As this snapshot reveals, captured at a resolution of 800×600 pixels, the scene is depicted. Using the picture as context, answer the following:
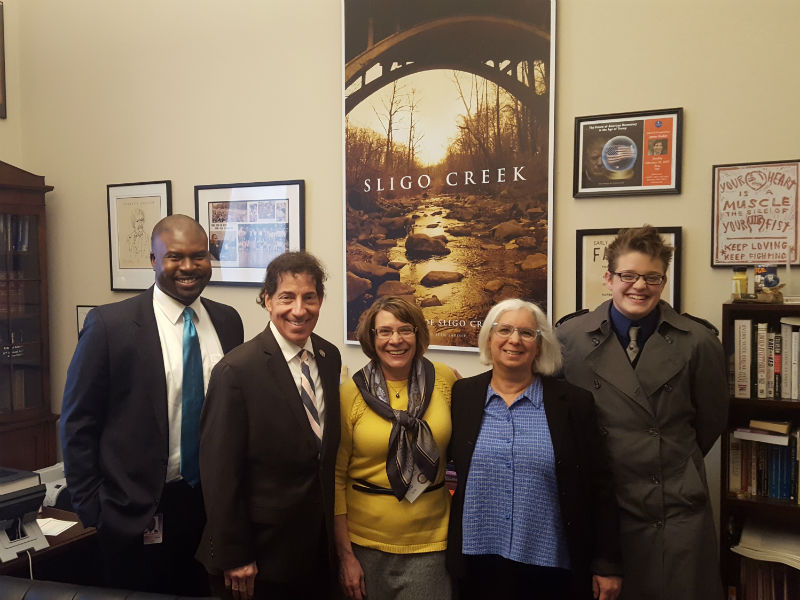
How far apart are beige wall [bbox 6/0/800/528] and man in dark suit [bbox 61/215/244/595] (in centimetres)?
127

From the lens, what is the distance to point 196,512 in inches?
79.0

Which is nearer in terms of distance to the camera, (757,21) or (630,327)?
Result: (630,327)

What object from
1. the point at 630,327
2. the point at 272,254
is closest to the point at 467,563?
the point at 630,327

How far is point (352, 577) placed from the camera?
1807mm

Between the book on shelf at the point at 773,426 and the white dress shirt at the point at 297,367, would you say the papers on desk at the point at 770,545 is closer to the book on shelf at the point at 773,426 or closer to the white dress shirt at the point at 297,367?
the book on shelf at the point at 773,426

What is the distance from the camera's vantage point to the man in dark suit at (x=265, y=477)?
5.42ft

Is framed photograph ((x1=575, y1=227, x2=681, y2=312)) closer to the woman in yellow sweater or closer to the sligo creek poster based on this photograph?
the sligo creek poster

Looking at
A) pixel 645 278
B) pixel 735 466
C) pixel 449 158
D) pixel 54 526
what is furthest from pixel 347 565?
pixel 449 158

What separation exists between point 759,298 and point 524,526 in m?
1.23

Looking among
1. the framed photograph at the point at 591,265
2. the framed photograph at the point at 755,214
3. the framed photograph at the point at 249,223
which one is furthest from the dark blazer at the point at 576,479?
the framed photograph at the point at 249,223

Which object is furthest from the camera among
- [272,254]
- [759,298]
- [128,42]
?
[128,42]

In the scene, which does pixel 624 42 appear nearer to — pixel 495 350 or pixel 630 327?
pixel 630 327

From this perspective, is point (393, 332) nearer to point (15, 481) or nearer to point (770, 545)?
point (15, 481)

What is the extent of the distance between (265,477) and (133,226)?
256 centimetres
